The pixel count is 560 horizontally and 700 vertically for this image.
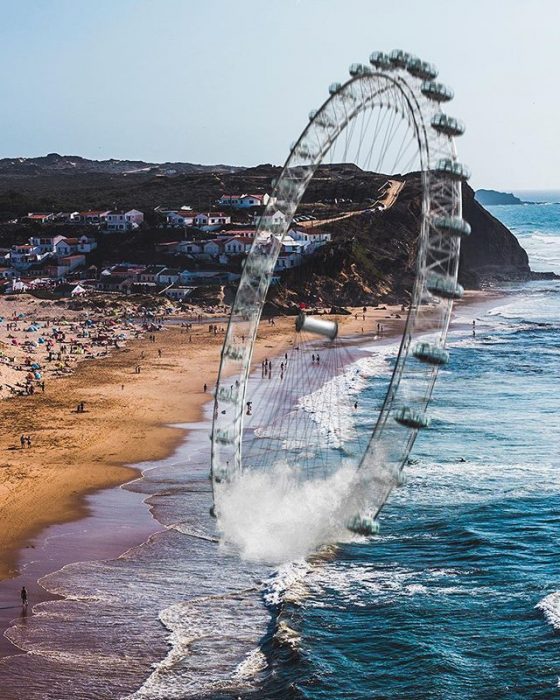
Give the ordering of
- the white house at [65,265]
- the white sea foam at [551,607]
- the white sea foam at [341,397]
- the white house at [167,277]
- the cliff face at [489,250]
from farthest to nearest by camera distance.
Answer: the cliff face at [489,250] → the white house at [65,265] → the white house at [167,277] → the white sea foam at [341,397] → the white sea foam at [551,607]

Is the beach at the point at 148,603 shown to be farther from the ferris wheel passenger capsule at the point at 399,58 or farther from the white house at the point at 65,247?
the white house at the point at 65,247

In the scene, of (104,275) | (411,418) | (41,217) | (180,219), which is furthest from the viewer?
(41,217)

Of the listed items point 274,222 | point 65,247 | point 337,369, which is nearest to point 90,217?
point 65,247

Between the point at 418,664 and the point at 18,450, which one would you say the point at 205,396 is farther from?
the point at 418,664

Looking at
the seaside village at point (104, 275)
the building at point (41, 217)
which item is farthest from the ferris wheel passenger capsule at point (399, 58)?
the building at point (41, 217)

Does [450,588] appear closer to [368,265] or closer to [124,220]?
[368,265]
